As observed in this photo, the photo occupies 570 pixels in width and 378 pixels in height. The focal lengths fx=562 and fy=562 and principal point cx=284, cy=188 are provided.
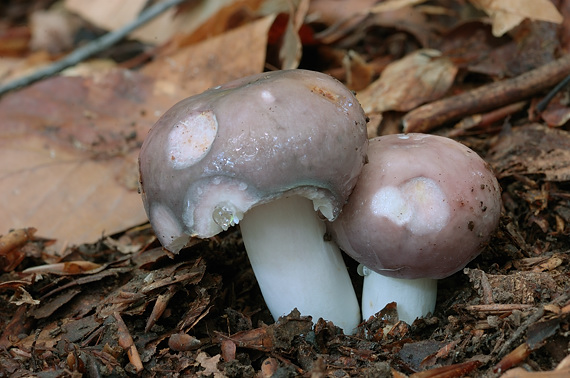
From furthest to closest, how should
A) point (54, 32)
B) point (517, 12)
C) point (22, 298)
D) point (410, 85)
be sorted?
point (54, 32) → point (410, 85) → point (517, 12) → point (22, 298)

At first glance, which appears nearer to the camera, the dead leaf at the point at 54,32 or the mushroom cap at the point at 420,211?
the mushroom cap at the point at 420,211

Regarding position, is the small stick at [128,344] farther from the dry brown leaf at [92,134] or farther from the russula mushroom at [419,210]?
the dry brown leaf at [92,134]

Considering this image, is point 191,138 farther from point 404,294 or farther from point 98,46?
point 98,46

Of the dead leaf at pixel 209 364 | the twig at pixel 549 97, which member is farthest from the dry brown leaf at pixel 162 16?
the dead leaf at pixel 209 364

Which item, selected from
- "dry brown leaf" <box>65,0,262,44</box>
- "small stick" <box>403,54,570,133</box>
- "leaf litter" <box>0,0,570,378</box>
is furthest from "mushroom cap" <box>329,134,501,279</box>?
"dry brown leaf" <box>65,0,262,44</box>

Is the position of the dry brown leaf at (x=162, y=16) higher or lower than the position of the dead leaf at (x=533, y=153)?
lower

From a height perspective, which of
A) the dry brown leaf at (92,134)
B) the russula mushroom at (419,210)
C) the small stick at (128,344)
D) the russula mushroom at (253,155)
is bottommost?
the dry brown leaf at (92,134)

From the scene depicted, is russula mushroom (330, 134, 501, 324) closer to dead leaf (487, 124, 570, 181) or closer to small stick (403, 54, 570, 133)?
dead leaf (487, 124, 570, 181)

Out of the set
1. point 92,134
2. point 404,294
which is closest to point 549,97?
point 404,294
